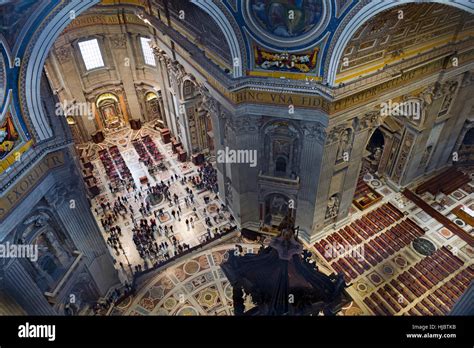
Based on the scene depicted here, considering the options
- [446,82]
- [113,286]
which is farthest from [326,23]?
[113,286]

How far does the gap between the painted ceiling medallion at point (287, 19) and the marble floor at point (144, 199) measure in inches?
557

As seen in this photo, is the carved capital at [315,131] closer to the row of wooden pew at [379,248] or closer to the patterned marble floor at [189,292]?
the row of wooden pew at [379,248]

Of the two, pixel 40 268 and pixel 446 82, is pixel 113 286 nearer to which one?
pixel 40 268

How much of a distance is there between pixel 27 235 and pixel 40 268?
2.00 metres

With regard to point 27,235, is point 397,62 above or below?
above

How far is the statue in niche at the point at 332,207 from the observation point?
2356 centimetres

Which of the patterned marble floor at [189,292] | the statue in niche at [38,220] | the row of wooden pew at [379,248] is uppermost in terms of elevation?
the statue in niche at [38,220]

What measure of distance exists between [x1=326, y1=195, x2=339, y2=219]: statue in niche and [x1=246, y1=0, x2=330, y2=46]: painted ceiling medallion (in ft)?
34.8

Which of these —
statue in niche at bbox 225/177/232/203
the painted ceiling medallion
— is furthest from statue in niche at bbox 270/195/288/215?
the painted ceiling medallion

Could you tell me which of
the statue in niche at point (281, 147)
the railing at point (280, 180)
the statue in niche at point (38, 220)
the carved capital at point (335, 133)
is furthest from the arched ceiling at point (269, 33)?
the railing at point (280, 180)

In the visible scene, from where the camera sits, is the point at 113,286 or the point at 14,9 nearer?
the point at 14,9

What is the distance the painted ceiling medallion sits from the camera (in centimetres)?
1597
